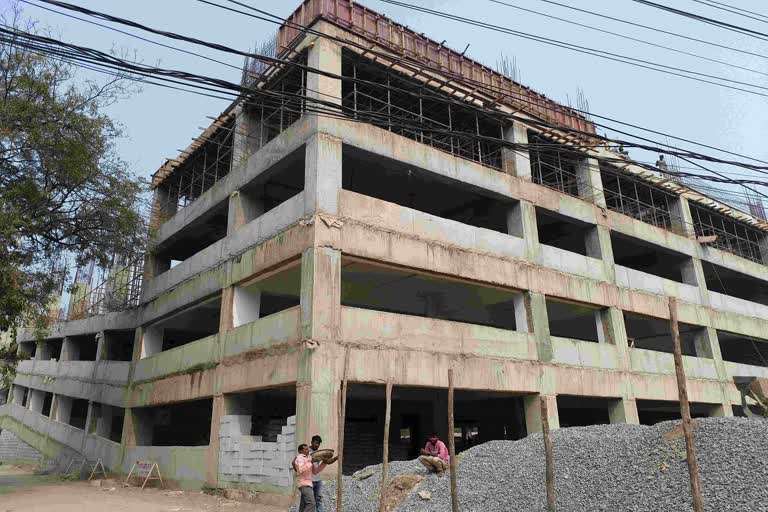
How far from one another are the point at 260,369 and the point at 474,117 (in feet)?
41.6

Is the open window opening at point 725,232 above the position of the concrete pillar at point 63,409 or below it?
above

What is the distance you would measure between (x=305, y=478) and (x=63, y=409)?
29485 mm

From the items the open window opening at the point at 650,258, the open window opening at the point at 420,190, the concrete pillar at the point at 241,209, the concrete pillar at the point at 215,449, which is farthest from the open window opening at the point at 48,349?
the open window opening at the point at 650,258

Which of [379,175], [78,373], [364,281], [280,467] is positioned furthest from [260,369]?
[78,373]

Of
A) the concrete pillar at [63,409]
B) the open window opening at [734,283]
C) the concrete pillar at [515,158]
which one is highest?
the concrete pillar at [515,158]

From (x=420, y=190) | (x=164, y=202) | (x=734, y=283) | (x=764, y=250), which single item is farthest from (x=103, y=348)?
(x=764, y=250)

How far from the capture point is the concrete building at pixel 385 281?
610 inches

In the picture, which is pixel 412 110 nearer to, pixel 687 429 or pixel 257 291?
pixel 257 291

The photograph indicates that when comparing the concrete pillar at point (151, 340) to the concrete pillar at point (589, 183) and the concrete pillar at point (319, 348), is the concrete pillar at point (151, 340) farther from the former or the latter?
the concrete pillar at point (589, 183)

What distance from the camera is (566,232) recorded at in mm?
25891

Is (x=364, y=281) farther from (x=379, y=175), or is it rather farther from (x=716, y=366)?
(x=716, y=366)

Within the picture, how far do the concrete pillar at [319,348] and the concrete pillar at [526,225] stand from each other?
8.20 metres

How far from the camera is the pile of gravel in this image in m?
9.05

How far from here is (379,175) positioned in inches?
819
